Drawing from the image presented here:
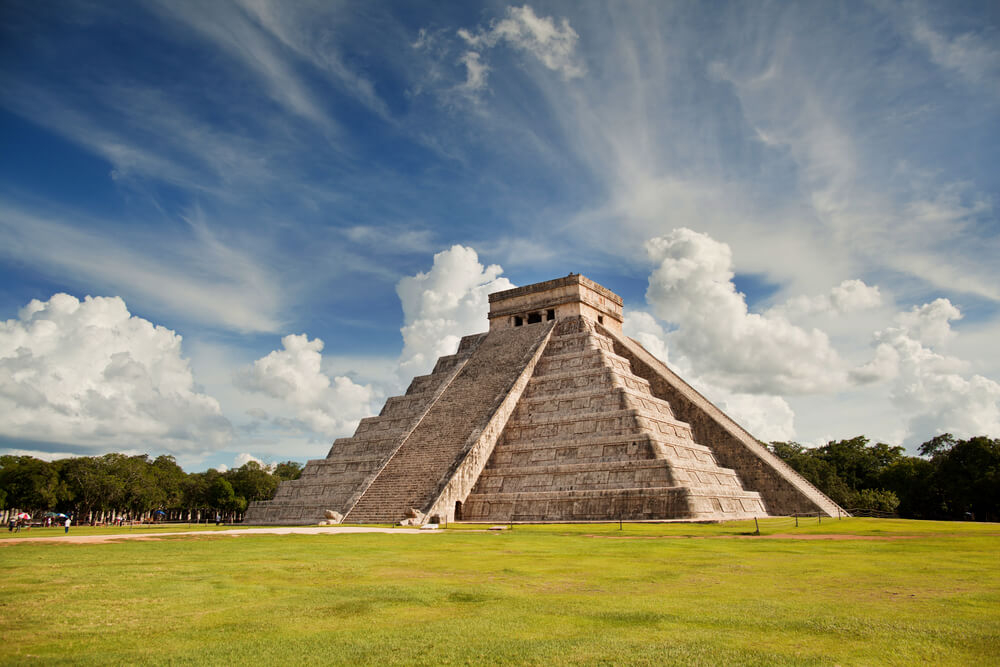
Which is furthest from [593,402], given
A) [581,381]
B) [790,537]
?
[790,537]

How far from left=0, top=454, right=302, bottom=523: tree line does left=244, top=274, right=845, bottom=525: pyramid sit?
29648 millimetres

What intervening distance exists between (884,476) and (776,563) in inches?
1852

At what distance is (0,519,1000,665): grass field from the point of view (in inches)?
194

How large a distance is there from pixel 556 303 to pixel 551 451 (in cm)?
1239

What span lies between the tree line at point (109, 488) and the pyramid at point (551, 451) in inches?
1167

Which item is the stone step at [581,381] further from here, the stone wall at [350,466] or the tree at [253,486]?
the tree at [253,486]

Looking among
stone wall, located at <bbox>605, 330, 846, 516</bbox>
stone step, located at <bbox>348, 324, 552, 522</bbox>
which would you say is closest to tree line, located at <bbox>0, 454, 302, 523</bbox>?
stone step, located at <bbox>348, 324, 552, 522</bbox>

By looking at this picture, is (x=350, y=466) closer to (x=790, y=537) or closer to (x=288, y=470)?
(x=790, y=537)

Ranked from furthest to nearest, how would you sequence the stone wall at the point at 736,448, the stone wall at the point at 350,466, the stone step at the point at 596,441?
the stone wall at the point at 350,466, the stone wall at the point at 736,448, the stone step at the point at 596,441

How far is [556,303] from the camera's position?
36.7 meters

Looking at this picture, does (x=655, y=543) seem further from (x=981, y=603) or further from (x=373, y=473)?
(x=373, y=473)

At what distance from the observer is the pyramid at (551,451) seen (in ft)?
76.4

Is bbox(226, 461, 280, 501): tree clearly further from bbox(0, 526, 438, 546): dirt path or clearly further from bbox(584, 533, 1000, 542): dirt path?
bbox(584, 533, 1000, 542): dirt path

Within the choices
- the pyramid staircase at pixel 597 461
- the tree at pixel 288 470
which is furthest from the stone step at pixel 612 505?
the tree at pixel 288 470
